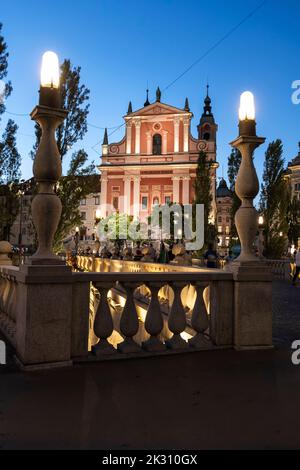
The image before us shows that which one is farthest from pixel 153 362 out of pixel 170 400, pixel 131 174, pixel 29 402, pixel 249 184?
pixel 131 174

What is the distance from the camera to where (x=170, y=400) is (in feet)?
10.6

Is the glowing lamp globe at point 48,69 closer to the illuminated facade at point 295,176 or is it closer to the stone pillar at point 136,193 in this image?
the stone pillar at point 136,193

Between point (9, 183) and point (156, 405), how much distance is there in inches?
642

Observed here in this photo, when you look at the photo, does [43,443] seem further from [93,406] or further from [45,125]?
[45,125]

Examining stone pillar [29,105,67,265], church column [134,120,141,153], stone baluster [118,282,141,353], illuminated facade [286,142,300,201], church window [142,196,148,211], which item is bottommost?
stone baluster [118,282,141,353]

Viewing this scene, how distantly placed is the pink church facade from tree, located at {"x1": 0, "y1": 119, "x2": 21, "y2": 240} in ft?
111

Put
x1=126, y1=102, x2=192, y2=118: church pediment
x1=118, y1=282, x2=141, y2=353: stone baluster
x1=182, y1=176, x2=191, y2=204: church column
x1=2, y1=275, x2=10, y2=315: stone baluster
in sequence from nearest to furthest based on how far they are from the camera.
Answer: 1. x1=118, y1=282, x2=141, y2=353: stone baluster
2. x1=2, y1=275, x2=10, y2=315: stone baluster
3. x1=182, y1=176, x2=191, y2=204: church column
4. x1=126, y1=102, x2=192, y2=118: church pediment

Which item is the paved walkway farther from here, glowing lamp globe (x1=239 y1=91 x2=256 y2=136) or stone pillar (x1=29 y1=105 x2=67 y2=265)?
glowing lamp globe (x1=239 y1=91 x2=256 y2=136)

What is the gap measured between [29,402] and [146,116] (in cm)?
5313

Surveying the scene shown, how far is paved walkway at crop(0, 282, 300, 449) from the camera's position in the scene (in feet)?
8.39

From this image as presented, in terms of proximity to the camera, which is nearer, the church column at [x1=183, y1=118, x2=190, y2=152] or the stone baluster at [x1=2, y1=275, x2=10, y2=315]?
the stone baluster at [x1=2, y1=275, x2=10, y2=315]

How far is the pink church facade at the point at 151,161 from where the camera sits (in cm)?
5234

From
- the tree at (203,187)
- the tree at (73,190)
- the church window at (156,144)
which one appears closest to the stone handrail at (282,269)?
the tree at (73,190)

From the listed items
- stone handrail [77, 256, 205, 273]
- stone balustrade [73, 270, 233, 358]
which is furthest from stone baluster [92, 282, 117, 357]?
stone handrail [77, 256, 205, 273]
